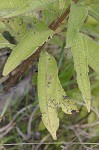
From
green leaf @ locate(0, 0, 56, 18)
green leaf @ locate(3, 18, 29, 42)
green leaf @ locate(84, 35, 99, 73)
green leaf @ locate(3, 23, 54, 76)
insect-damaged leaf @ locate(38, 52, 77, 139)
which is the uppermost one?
green leaf @ locate(0, 0, 56, 18)

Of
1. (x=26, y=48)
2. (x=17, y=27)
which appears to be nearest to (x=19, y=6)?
(x=26, y=48)

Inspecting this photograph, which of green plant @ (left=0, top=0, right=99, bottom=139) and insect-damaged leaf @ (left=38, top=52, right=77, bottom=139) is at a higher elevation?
green plant @ (left=0, top=0, right=99, bottom=139)

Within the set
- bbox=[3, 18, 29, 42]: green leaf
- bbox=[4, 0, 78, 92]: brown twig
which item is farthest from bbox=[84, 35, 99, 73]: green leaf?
bbox=[3, 18, 29, 42]: green leaf

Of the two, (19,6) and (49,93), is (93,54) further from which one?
(19,6)

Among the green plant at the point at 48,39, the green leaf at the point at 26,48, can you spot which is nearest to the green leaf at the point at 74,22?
the green plant at the point at 48,39

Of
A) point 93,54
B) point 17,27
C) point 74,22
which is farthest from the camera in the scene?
point 17,27

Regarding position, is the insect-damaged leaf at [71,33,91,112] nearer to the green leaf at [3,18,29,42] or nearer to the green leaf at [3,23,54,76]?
the green leaf at [3,23,54,76]

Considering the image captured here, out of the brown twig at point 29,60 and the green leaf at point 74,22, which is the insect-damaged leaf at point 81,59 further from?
the brown twig at point 29,60
